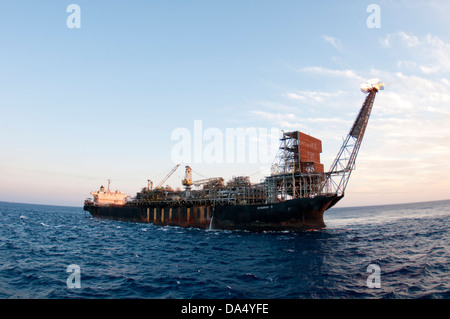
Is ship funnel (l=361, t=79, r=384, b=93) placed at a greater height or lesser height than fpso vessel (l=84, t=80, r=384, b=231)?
greater

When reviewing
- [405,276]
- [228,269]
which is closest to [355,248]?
[405,276]

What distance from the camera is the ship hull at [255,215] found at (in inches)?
1673

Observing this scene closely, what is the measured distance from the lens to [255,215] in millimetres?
45656

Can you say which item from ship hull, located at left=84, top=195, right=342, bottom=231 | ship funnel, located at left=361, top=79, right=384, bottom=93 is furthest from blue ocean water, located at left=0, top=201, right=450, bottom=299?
ship funnel, located at left=361, top=79, right=384, bottom=93

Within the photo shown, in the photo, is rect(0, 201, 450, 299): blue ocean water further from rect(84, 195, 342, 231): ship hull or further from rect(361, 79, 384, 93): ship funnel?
rect(361, 79, 384, 93): ship funnel

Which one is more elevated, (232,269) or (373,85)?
(373,85)

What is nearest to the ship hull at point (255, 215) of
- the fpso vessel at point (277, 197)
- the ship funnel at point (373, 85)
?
the fpso vessel at point (277, 197)

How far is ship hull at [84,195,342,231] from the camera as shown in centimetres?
4250

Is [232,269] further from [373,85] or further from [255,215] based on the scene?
[373,85]

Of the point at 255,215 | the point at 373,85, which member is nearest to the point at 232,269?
the point at 255,215

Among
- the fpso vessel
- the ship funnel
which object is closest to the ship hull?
the fpso vessel

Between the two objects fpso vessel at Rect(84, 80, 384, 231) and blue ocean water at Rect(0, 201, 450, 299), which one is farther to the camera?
fpso vessel at Rect(84, 80, 384, 231)

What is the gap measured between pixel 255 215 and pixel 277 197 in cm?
809
